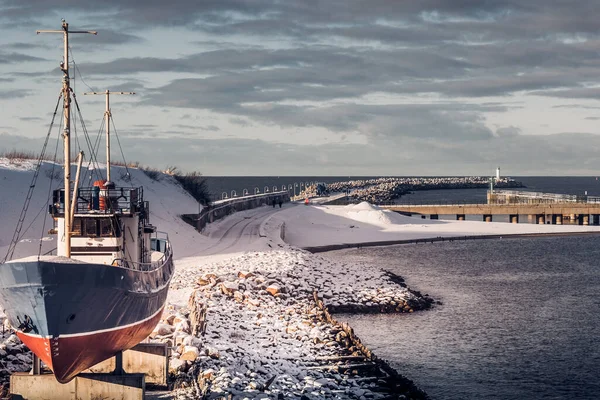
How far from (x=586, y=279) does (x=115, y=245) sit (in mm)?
42590

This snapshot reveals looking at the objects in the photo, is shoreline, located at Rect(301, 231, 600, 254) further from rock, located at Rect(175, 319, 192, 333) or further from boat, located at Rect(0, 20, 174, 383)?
boat, located at Rect(0, 20, 174, 383)

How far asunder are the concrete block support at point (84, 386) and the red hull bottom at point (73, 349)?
92cm

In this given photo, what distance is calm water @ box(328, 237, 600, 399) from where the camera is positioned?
2909 cm

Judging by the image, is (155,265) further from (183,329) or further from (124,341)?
→ (124,341)

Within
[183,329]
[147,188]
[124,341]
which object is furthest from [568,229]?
[124,341]

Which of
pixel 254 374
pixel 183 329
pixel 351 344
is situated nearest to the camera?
pixel 254 374

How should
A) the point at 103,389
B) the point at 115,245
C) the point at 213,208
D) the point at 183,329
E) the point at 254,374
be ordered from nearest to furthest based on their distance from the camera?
the point at 103,389 < the point at 115,245 < the point at 254,374 < the point at 183,329 < the point at 213,208

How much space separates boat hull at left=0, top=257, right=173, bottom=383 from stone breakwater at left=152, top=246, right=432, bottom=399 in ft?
14.2

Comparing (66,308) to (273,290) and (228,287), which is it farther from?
(273,290)

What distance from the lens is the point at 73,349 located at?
1955 cm

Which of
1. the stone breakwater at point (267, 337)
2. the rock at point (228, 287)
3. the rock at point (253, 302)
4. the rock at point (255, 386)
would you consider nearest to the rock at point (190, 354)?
the stone breakwater at point (267, 337)

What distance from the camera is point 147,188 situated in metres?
70.1

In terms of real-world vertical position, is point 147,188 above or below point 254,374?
above

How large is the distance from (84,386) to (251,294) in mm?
17657
